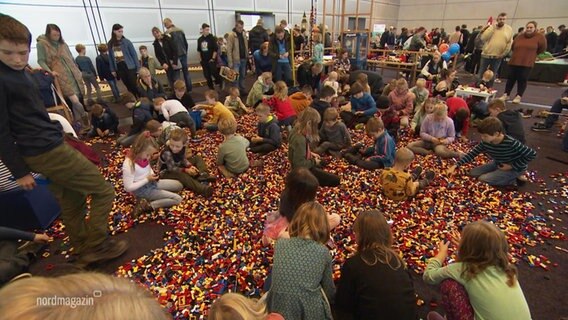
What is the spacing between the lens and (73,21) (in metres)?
7.96

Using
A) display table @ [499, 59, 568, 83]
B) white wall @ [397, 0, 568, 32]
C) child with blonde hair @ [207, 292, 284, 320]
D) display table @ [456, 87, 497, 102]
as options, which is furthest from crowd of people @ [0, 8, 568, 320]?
white wall @ [397, 0, 568, 32]

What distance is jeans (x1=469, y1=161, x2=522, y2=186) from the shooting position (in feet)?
12.2

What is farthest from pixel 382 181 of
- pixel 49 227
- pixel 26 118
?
pixel 49 227

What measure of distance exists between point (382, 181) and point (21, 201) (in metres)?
3.96

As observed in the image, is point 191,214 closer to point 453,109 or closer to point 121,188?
point 121,188

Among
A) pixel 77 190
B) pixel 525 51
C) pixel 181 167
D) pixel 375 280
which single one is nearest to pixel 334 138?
pixel 181 167

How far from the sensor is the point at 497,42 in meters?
7.32

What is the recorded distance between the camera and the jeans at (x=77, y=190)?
7.33 feet

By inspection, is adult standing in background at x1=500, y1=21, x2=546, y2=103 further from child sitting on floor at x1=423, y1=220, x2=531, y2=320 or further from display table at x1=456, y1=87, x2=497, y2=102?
child sitting on floor at x1=423, y1=220, x2=531, y2=320

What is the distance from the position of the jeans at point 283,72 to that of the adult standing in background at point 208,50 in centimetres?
198

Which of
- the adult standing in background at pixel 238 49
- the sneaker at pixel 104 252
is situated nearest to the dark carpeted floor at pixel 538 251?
the sneaker at pixel 104 252

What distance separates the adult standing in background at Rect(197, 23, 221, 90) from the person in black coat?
88 centimetres

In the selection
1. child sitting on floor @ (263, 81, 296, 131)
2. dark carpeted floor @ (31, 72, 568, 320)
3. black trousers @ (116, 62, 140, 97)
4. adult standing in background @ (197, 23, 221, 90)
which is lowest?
dark carpeted floor @ (31, 72, 568, 320)

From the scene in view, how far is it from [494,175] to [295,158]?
262 centimetres
